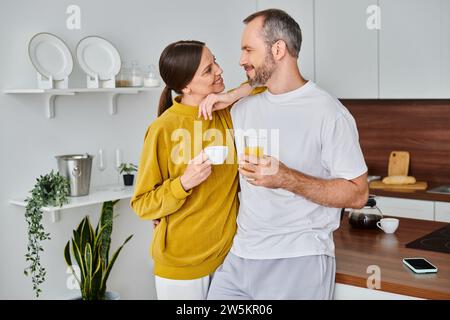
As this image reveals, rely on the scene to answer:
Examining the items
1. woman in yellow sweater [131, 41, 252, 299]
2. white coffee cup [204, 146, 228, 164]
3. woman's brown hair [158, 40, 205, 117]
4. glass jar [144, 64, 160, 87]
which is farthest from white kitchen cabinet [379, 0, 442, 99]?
white coffee cup [204, 146, 228, 164]

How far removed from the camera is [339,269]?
2.09 m

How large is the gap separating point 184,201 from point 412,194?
7.54 ft

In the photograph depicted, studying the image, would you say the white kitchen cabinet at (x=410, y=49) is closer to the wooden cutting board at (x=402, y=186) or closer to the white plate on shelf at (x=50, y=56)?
the wooden cutting board at (x=402, y=186)

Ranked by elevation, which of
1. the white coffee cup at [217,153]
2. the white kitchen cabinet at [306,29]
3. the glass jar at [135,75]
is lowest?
the white coffee cup at [217,153]

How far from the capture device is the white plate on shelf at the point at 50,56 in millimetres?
3365

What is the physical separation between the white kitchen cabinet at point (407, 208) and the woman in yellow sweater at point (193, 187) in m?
2.06

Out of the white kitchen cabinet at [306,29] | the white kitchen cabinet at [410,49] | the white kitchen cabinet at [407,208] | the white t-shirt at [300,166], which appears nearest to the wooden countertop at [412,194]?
the white kitchen cabinet at [407,208]

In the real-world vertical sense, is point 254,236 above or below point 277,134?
below

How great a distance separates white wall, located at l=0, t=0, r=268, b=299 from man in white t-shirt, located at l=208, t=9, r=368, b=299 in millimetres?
1722

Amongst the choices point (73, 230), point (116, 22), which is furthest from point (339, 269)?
point (116, 22)

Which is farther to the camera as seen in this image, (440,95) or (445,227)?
(440,95)

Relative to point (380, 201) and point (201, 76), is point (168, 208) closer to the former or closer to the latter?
point (201, 76)

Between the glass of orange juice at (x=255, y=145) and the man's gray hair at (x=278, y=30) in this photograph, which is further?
the man's gray hair at (x=278, y=30)

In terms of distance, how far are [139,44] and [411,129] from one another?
6.61ft
